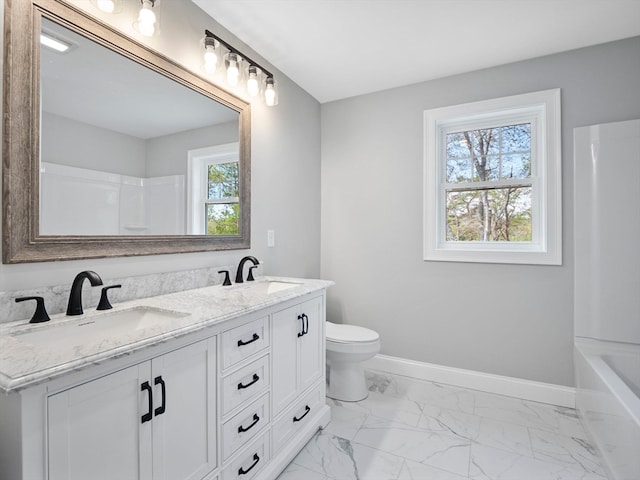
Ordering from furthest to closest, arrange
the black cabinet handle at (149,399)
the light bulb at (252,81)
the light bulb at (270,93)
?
the light bulb at (270,93) → the light bulb at (252,81) → the black cabinet handle at (149,399)

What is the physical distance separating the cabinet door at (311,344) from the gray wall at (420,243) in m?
1.02

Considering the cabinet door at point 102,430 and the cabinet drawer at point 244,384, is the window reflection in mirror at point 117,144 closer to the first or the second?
the cabinet door at point 102,430

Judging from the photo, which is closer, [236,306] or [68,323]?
[68,323]

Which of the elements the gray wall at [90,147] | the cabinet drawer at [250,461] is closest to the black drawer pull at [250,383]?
the cabinet drawer at [250,461]

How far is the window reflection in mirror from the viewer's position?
1256mm

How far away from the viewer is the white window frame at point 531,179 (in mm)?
2289

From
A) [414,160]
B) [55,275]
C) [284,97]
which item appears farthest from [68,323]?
[414,160]

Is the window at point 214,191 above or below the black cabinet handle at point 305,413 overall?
above

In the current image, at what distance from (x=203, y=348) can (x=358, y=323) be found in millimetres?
1978

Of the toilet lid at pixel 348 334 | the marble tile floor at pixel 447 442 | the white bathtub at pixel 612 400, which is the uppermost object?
the toilet lid at pixel 348 334

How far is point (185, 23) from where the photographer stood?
1.76 meters

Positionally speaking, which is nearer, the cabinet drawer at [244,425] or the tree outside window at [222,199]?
the cabinet drawer at [244,425]

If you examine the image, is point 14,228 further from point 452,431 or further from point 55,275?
point 452,431

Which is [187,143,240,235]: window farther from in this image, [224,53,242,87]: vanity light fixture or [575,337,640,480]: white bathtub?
[575,337,640,480]: white bathtub
